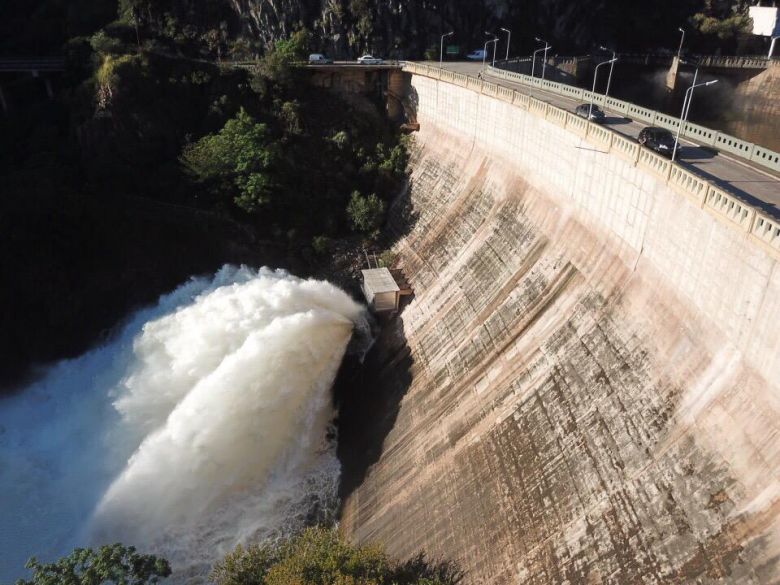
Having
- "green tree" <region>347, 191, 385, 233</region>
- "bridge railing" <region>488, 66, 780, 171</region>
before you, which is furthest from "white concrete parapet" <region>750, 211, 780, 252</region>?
"green tree" <region>347, 191, 385, 233</region>

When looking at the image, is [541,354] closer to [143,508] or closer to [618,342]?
[618,342]

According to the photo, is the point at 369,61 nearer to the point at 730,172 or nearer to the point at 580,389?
the point at 730,172

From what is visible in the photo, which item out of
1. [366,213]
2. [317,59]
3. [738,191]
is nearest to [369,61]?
[317,59]

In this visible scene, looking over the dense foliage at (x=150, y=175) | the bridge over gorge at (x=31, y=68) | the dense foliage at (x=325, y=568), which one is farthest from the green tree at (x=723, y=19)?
the dense foliage at (x=325, y=568)

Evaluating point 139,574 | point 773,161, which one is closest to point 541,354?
point 773,161

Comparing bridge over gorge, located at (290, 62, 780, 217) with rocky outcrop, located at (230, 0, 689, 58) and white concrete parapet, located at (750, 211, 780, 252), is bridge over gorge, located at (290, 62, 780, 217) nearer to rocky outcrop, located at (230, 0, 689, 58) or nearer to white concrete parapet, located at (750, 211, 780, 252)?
white concrete parapet, located at (750, 211, 780, 252)

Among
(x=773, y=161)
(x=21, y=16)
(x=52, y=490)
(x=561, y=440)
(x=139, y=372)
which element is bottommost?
(x=52, y=490)
